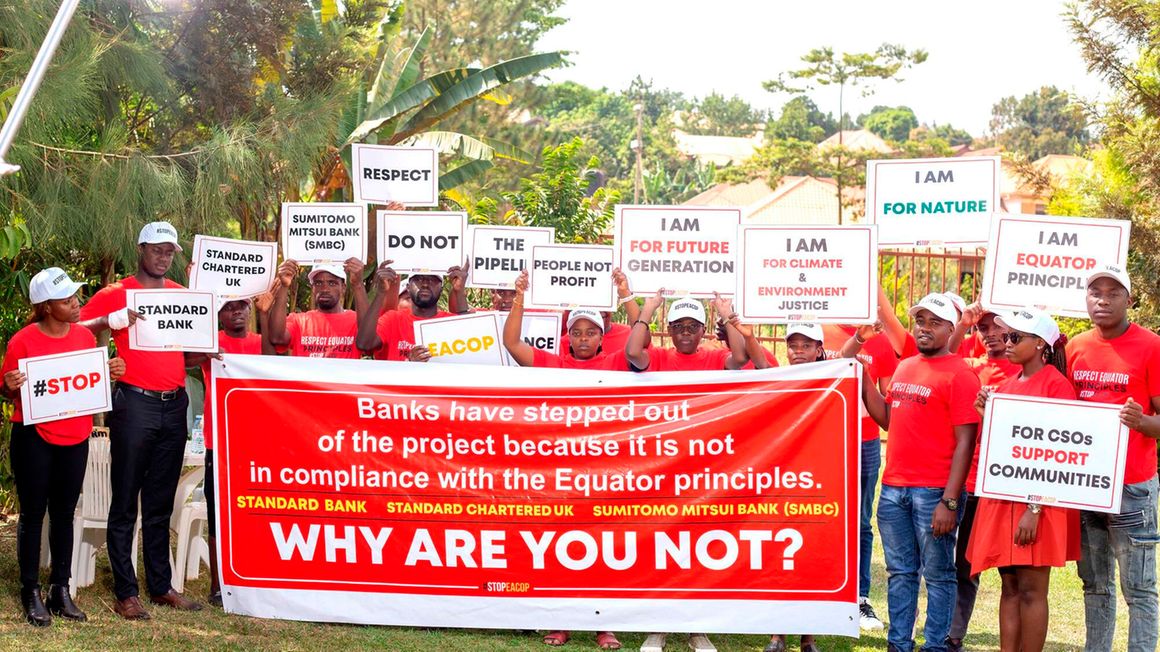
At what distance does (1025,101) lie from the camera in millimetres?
104562

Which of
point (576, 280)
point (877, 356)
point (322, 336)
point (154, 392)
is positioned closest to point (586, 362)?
point (576, 280)

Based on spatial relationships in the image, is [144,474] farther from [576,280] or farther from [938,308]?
[938,308]

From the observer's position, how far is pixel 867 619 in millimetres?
7688

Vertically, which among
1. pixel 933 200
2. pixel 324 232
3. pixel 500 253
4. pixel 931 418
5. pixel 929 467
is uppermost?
pixel 933 200

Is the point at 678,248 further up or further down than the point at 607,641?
further up

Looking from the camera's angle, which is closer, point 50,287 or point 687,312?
point 50,287

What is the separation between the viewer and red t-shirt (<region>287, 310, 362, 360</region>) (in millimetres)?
7980

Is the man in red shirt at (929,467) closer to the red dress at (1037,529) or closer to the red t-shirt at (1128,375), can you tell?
the red dress at (1037,529)

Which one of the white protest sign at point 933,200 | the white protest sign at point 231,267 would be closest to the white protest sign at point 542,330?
the white protest sign at point 231,267

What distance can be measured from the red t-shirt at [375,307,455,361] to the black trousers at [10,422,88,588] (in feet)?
6.32

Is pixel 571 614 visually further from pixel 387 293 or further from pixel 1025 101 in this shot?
pixel 1025 101

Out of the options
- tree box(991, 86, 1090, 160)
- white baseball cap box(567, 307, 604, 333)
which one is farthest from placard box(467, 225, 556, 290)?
tree box(991, 86, 1090, 160)

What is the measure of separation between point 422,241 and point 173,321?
1721 mm

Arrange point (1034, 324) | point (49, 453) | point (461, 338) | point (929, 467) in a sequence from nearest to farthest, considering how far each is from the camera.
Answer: point (1034, 324) → point (929, 467) → point (49, 453) → point (461, 338)
